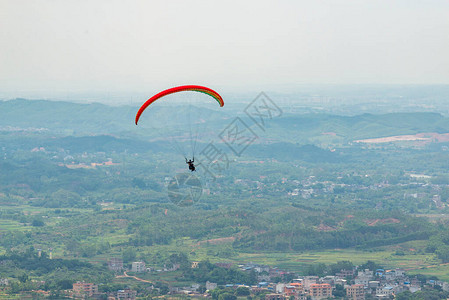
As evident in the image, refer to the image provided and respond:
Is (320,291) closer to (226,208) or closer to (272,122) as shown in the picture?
(226,208)

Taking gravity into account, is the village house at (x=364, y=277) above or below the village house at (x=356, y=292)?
above

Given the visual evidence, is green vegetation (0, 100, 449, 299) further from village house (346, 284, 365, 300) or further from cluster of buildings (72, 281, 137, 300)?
village house (346, 284, 365, 300)

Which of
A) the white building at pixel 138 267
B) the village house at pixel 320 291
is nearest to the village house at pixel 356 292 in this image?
the village house at pixel 320 291

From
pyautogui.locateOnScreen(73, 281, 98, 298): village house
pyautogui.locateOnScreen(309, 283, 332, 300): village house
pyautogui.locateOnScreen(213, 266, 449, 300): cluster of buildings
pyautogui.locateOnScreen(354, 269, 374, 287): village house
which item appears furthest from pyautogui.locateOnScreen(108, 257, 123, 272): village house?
pyautogui.locateOnScreen(354, 269, 374, 287): village house

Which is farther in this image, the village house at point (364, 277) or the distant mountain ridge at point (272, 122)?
the distant mountain ridge at point (272, 122)

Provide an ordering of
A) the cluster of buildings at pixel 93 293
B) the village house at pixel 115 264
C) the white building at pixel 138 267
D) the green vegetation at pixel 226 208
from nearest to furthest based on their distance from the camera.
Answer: the cluster of buildings at pixel 93 293, the white building at pixel 138 267, the village house at pixel 115 264, the green vegetation at pixel 226 208

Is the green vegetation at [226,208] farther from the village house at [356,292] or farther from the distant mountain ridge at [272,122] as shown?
the village house at [356,292]

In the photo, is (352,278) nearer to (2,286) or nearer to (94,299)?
(94,299)

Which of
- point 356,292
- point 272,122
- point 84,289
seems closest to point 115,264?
point 84,289

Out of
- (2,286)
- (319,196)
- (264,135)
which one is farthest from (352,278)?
(264,135)

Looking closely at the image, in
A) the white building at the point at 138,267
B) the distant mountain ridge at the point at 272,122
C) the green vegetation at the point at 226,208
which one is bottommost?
the white building at the point at 138,267

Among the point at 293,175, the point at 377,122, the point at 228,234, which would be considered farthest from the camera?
the point at 377,122
